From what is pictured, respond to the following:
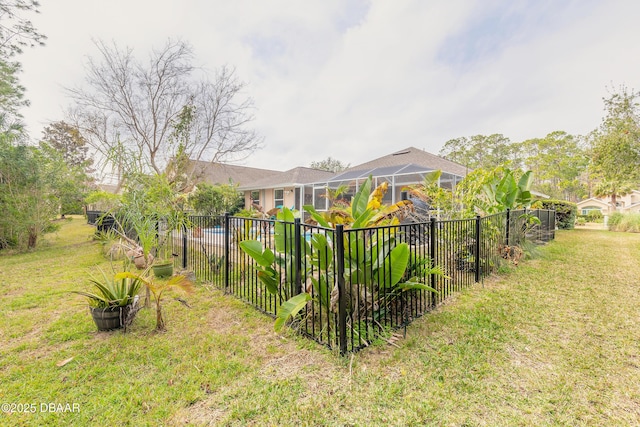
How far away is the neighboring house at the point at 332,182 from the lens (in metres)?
14.1

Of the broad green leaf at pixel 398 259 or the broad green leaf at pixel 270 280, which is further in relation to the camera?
the broad green leaf at pixel 270 280

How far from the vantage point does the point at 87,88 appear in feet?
44.9

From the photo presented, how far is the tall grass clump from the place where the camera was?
13.3m

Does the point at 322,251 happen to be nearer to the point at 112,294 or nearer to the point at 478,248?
the point at 112,294

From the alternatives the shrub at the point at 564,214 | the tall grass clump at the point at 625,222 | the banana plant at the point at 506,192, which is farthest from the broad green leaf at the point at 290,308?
the tall grass clump at the point at 625,222

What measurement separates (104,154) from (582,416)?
557 centimetres

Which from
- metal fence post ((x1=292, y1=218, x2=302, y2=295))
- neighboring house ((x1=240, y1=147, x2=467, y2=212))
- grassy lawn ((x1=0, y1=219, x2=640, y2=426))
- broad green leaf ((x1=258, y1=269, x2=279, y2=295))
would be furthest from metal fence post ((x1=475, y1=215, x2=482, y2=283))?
neighboring house ((x1=240, y1=147, x2=467, y2=212))

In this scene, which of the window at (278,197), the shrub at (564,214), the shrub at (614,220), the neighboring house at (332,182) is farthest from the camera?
the window at (278,197)

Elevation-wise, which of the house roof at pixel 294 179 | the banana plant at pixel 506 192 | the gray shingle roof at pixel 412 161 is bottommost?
the banana plant at pixel 506 192

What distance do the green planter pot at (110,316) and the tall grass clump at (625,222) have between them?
811 inches

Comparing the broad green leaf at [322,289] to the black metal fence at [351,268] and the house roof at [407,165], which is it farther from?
the house roof at [407,165]

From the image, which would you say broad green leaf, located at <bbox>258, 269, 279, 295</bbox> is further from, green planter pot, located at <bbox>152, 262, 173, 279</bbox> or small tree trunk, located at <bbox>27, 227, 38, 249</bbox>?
small tree trunk, located at <bbox>27, 227, 38, 249</bbox>

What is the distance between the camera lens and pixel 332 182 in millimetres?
15594

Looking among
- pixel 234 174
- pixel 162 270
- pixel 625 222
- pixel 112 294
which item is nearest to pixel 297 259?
pixel 112 294
